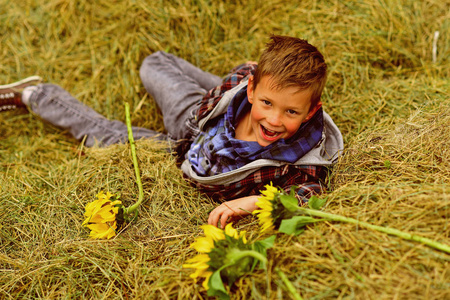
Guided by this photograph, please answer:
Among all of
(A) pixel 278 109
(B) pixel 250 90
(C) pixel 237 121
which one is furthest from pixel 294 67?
(C) pixel 237 121

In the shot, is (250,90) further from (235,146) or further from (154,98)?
(154,98)

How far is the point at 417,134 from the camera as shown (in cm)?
210

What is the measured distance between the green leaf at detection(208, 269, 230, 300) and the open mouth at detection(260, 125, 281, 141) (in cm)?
92

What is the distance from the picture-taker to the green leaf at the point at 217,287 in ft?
4.44

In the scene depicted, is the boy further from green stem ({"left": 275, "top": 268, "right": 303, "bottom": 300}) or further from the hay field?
green stem ({"left": 275, "top": 268, "right": 303, "bottom": 300})

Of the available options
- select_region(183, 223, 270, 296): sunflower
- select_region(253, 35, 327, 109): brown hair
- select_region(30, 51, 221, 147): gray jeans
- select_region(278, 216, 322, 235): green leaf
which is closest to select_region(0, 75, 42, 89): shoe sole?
select_region(30, 51, 221, 147): gray jeans

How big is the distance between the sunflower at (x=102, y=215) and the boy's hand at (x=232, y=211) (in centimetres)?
54

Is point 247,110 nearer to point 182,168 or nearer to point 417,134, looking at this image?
point 182,168

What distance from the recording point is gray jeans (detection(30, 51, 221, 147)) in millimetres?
2830

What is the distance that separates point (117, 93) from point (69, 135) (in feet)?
1.85

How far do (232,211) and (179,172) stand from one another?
2.15 feet

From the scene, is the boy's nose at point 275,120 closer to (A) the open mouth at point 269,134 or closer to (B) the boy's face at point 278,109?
(B) the boy's face at point 278,109

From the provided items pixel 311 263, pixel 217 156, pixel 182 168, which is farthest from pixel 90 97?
pixel 311 263

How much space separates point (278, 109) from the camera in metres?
1.93
